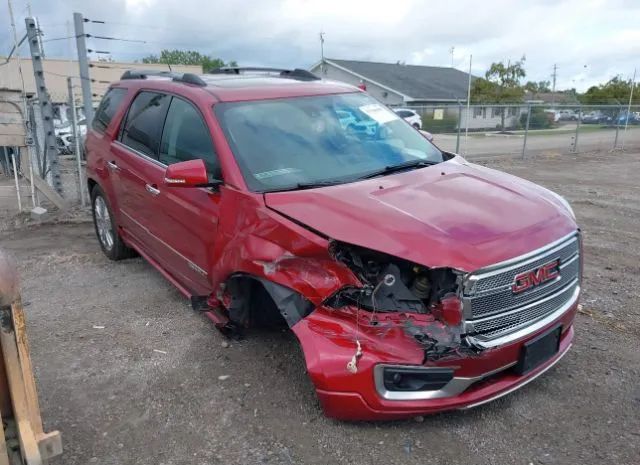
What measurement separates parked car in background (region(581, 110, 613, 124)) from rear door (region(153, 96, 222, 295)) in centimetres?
1991

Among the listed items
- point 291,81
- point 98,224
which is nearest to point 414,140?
point 291,81

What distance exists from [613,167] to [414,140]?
11356 millimetres

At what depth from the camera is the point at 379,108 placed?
14.5ft

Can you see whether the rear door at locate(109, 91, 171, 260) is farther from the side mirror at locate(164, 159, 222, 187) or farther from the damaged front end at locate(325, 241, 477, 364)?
the damaged front end at locate(325, 241, 477, 364)

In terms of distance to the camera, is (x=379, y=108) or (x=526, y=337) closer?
(x=526, y=337)

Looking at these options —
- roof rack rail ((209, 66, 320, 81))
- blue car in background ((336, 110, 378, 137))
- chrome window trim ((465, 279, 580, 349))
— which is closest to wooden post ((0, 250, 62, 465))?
chrome window trim ((465, 279, 580, 349))

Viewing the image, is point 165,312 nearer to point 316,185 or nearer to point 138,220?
point 138,220

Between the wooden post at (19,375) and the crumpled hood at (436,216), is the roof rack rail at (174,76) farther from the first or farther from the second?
the wooden post at (19,375)

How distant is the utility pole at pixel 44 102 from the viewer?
742 centimetres

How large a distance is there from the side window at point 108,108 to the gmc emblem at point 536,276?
4053 mm

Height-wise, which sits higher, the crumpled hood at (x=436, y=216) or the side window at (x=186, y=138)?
the side window at (x=186, y=138)

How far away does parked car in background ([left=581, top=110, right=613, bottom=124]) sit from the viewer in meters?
20.5

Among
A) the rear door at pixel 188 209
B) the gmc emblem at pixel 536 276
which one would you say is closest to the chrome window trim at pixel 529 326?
the gmc emblem at pixel 536 276

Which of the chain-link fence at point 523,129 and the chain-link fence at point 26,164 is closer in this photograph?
the chain-link fence at point 26,164
